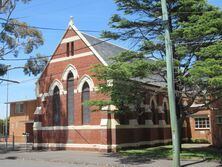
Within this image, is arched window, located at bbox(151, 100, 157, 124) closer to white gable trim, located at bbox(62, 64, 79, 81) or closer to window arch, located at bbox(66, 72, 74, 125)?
window arch, located at bbox(66, 72, 74, 125)

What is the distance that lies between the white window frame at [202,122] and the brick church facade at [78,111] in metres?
6.73

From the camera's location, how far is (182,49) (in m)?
22.0

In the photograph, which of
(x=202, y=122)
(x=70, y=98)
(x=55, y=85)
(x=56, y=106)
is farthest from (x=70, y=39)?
(x=202, y=122)

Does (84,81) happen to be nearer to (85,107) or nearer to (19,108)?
(85,107)

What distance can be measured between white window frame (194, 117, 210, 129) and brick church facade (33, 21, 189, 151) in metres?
6.73

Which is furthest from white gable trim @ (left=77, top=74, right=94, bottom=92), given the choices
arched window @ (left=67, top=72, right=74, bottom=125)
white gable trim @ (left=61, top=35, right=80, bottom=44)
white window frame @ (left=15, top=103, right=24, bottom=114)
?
white window frame @ (left=15, top=103, right=24, bottom=114)

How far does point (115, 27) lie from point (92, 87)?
6.79m

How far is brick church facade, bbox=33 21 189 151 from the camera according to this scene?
30078mm

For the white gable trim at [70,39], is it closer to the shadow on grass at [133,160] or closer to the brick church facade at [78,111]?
the brick church facade at [78,111]

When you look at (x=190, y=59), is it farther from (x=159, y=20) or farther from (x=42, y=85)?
(x=42, y=85)

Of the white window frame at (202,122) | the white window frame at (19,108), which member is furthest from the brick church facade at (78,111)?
the white window frame at (19,108)

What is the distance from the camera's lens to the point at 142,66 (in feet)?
69.5

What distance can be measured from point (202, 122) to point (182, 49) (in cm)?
2141

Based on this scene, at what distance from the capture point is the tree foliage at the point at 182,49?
2064 cm
